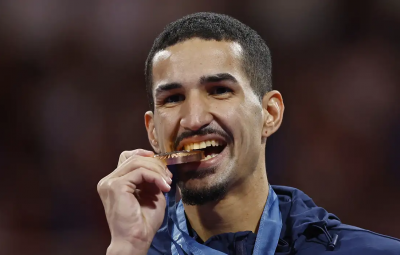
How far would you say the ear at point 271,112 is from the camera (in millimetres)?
2336

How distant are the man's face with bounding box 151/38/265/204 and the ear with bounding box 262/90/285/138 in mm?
108

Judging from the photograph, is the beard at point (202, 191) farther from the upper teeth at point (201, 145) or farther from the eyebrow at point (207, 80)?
the eyebrow at point (207, 80)

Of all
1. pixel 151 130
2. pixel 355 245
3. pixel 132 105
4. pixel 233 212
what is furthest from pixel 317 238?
pixel 132 105

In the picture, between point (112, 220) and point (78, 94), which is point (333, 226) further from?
point (78, 94)

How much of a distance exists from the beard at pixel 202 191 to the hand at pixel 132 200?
19 cm

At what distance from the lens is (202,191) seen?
80.7 inches

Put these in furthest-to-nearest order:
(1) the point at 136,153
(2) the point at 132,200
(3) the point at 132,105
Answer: (3) the point at 132,105
(1) the point at 136,153
(2) the point at 132,200

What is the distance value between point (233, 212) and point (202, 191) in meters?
0.22

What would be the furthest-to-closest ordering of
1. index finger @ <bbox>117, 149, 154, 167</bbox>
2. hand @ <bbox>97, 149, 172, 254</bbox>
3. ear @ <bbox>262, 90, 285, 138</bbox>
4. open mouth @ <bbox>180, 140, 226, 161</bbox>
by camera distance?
1. ear @ <bbox>262, 90, 285, 138</bbox>
2. open mouth @ <bbox>180, 140, 226, 161</bbox>
3. index finger @ <bbox>117, 149, 154, 167</bbox>
4. hand @ <bbox>97, 149, 172, 254</bbox>

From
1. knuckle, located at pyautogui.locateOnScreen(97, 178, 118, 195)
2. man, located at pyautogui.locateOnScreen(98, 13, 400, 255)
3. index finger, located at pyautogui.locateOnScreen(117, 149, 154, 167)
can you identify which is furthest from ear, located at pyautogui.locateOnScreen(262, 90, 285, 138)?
knuckle, located at pyautogui.locateOnScreen(97, 178, 118, 195)

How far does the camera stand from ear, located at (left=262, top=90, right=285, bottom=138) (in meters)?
2.34

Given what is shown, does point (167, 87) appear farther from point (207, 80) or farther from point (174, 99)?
point (207, 80)

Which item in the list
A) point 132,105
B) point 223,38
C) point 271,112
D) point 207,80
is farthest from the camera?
point 132,105

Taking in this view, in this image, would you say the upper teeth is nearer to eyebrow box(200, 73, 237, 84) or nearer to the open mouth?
the open mouth
